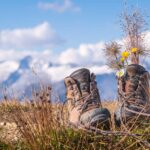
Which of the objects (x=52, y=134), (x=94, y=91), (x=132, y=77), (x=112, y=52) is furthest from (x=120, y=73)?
(x=112, y=52)

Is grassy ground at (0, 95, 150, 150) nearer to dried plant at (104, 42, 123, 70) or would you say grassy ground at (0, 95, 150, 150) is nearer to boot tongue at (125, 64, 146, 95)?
boot tongue at (125, 64, 146, 95)

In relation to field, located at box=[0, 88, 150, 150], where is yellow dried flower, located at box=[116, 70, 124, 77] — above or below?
above

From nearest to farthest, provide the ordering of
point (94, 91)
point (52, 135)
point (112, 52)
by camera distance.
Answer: point (52, 135), point (94, 91), point (112, 52)

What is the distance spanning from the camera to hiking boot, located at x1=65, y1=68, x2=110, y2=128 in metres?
4.28

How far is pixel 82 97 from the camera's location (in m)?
4.69

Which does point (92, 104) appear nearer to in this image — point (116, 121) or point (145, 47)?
point (116, 121)

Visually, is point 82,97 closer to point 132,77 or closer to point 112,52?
point 132,77

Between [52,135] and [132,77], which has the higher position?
[132,77]

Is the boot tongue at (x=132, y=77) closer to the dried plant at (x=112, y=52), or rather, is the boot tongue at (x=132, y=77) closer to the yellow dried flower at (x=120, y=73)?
the yellow dried flower at (x=120, y=73)

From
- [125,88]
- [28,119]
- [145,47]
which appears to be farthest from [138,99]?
[145,47]

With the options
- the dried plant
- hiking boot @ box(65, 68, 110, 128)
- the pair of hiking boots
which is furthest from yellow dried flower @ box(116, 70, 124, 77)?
the dried plant

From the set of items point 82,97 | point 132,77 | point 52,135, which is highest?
point 132,77

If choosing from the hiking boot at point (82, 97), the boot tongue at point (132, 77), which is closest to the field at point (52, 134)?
the hiking boot at point (82, 97)

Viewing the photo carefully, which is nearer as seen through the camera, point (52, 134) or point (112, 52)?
point (52, 134)
